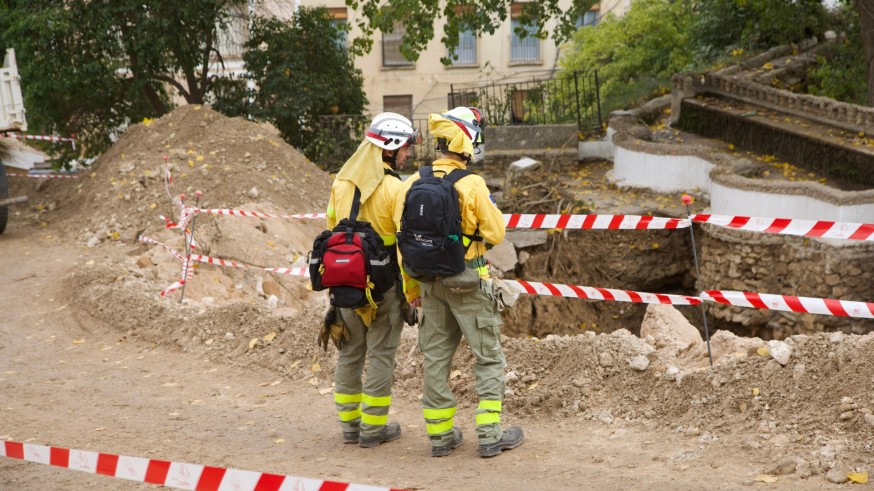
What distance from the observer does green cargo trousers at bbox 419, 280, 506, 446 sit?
524cm

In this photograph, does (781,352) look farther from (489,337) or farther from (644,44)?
(644,44)

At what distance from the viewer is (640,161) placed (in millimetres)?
15672

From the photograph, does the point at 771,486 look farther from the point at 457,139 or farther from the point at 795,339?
the point at 457,139

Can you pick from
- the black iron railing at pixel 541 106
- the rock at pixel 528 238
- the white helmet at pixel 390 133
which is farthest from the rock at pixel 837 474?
the black iron railing at pixel 541 106

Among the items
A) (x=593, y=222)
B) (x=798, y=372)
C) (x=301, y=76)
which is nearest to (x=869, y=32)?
(x=301, y=76)

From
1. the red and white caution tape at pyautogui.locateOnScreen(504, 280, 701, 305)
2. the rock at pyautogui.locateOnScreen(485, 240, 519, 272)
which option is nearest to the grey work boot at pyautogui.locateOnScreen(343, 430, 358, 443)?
the red and white caution tape at pyautogui.locateOnScreen(504, 280, 701, 305)

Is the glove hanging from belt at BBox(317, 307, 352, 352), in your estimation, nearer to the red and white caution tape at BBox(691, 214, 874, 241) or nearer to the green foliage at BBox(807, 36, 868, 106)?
the red and white caution tape at BBox(691, 214, 874, 241)

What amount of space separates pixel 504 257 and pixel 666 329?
6.34m

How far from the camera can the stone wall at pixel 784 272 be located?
37.7 feet

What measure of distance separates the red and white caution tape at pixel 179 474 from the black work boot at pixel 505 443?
159 cm

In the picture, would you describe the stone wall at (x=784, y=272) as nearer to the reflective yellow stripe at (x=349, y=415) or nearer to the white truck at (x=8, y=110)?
the reflective yellow stripe at (x=349, y=415)

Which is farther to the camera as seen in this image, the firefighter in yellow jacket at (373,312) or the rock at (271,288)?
the rock at (271,288)

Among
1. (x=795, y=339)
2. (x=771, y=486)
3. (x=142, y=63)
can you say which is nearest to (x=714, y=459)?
(x=771, y=486)

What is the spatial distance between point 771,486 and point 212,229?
8078 mm
